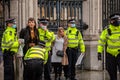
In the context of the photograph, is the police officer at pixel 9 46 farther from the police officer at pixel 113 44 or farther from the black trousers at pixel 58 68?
the police officer at pixel 113 44

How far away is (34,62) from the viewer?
980 cm

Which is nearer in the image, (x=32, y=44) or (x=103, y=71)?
(x=32, y=44)

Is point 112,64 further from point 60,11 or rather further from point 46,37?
point 60,11

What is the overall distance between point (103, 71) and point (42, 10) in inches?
124

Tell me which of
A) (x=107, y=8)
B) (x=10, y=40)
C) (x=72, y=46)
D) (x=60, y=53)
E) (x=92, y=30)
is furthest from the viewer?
(x=107, y=8)

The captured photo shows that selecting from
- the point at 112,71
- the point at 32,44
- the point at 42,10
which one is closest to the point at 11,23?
the point at 32,44

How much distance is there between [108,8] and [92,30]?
1.26m

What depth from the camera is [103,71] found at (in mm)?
16922

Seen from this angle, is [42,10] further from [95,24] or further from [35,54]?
[35,54]

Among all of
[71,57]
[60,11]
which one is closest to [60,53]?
[71,57]

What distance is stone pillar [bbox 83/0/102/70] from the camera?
1705cm

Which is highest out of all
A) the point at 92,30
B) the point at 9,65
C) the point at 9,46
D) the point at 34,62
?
the point at 92,30

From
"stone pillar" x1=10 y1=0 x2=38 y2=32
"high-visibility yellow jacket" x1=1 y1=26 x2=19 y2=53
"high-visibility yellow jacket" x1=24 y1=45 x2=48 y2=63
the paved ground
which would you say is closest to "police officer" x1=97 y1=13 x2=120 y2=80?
"high-visibility yellow jacket" x1=24 y1=45 x2=48 y2=63

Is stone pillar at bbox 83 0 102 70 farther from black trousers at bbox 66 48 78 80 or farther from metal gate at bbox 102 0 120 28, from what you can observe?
black trousers at bbox 66 48 78 80
